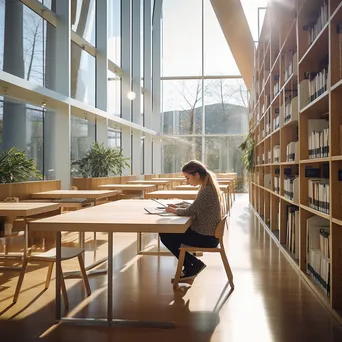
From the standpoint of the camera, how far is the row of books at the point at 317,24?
3444 mm

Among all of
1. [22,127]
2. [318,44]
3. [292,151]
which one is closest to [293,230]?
[292,151]

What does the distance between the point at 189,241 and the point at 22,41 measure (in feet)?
17.2

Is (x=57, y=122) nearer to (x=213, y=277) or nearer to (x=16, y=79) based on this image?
(x=16, y=79)

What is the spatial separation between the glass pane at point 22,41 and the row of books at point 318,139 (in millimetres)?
4775

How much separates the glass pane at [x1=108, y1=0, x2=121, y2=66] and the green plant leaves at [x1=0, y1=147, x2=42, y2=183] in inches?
261

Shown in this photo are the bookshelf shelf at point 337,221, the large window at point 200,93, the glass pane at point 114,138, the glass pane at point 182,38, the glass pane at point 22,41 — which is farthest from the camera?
the glass pane at point 182,38

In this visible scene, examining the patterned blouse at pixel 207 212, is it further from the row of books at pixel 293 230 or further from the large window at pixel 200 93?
the large window at pixel 200 93

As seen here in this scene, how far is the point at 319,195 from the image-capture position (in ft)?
11.6

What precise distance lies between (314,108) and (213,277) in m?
1.79

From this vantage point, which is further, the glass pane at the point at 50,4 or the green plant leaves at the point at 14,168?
the glass pane at the point at 50,4

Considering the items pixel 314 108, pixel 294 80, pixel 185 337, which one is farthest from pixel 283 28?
pixel 185 337

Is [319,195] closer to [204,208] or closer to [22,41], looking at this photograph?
[204,208]

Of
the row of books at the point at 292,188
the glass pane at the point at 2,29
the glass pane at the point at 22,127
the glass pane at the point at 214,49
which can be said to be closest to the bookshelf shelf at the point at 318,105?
the row of books at the point at 292,188

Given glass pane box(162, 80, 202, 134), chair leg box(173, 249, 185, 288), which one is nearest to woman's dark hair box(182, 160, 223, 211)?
chair leg box(173, 249, 185, 288)
